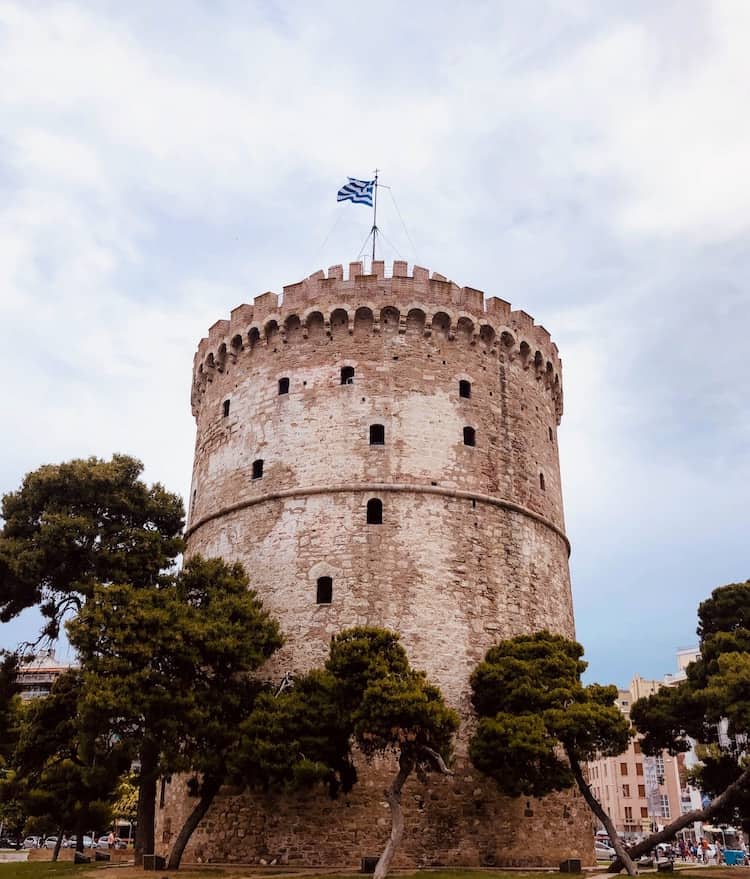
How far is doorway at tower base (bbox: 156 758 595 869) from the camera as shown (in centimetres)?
1745

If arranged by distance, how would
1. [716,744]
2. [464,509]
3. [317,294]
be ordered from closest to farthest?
[716,744] → [464,509] → [317,294]

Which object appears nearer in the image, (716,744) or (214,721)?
(214,721)

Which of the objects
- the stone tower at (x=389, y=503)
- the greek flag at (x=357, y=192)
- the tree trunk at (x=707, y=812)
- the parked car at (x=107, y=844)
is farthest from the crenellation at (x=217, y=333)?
the parked car at (x=107, y=844)

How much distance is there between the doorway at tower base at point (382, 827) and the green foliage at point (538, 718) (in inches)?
47.7

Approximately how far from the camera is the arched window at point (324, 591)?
1964 cm

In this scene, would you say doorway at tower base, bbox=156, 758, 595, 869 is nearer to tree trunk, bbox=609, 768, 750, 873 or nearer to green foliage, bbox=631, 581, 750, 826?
tree trunk, bbox=609, 768, 750, 873

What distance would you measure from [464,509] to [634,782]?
4603 centimetres

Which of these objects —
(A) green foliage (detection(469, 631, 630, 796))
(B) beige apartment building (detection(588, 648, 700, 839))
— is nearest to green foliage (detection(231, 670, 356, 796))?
(A) green foliage (detection(469, 631, 630, 796))

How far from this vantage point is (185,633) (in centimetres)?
1644

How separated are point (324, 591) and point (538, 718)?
5513mm

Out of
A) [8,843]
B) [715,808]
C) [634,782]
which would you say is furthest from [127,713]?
[634,782]

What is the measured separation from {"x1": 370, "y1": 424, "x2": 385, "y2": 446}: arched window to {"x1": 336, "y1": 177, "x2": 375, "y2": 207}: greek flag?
263 inches

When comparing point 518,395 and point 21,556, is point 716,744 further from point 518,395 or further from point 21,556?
point 21,556

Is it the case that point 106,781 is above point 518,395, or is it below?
below
